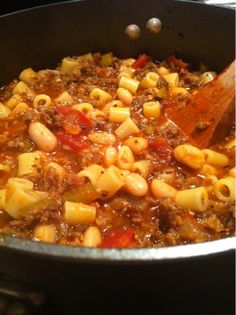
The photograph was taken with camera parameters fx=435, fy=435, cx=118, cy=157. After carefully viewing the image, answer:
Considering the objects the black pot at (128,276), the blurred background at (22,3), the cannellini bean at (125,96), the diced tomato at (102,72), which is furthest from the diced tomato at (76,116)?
the black pot at (128,276)

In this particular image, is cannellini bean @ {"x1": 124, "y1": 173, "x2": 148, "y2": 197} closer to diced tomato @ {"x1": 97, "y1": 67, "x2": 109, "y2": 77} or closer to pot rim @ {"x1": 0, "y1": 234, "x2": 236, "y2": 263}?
pot rim @ {"x1": 0, "y1": 234, "x2": 236, "y2": 263}

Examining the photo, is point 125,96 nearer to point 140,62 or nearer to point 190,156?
point 140,62

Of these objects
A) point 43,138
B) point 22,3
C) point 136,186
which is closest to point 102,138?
point 43,138

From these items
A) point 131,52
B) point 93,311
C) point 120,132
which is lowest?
point 93,311

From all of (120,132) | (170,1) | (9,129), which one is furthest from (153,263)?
(170,1)

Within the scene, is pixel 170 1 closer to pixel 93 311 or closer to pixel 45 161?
pixel 45 161

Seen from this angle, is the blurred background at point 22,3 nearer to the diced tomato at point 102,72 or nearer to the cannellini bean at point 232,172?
the diced tomato at point 102,72
